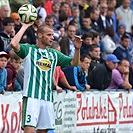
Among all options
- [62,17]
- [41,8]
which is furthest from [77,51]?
[62,17]

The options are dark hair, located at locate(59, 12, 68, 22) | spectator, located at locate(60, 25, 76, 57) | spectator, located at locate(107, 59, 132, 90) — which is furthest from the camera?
dark hair, located at locate(59, 12, 68, 22)

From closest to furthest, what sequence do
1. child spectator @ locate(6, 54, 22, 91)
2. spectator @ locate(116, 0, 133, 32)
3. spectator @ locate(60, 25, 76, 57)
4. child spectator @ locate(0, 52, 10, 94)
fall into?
1. child spectator @ locate(0, 52, 10, 94)
2. child spectator @ locate(6, 54, 22, 91)
3. spectator @ locate(60, 25, 76, 57)
4. spectator @ locate(116, 0, 133, 32)

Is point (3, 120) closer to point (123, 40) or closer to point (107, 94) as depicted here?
point (107, 94)

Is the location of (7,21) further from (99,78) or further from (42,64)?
(42,64)

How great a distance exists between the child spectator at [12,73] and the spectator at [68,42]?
9.44 feet

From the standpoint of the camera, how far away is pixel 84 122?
14.4 metres

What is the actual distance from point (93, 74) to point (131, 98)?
144 centimetres

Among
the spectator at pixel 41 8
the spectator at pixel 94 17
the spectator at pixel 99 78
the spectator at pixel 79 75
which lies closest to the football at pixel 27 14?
the spectator at pixel 79 75

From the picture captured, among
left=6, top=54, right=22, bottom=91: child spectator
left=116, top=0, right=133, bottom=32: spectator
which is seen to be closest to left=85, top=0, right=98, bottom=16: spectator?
left=116, top=0, right=133, bottom=32: spectator

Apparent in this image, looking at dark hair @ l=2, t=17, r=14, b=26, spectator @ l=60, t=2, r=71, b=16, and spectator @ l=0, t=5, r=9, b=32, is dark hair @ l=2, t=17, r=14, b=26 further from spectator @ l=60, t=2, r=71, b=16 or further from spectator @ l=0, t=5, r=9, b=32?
spectator @ l=60, t=2, r=71, b=16

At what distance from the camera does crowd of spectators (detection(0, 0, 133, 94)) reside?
539 inches

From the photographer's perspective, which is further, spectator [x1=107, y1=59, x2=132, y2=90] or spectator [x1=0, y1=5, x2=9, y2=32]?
spectator [x1=0, y1=5, x2=9, y2=32]

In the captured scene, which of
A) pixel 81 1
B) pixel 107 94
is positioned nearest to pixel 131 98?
pixel 107 94

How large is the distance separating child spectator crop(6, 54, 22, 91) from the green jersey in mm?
2505
